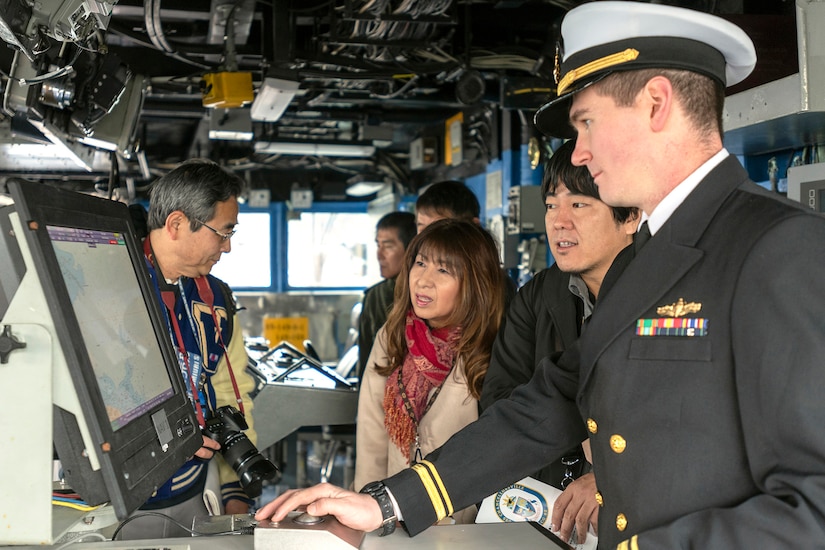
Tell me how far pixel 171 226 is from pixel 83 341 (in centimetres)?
122

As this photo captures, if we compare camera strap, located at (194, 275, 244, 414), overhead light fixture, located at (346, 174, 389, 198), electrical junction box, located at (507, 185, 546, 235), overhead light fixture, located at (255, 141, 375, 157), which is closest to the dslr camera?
camera strap, located at (194, 275, 244, 414)

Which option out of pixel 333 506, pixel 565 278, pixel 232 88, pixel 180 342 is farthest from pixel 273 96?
pixel 333 506

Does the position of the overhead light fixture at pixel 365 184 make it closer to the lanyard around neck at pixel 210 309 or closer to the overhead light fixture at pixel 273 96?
the overhead light fixture at pixel 273 96

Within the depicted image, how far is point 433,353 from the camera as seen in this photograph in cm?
260

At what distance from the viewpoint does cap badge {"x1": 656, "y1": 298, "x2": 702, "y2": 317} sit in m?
1.19

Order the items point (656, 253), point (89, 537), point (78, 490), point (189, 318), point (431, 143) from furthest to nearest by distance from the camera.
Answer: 1. point (431, 143)
2. point (189, 318)
3. point (89, 537)
4. point (656, 253)
5. point (78, 490)

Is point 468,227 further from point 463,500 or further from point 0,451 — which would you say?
point 0,451

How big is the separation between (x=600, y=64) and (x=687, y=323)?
41cm

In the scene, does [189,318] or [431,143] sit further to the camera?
[431,143]

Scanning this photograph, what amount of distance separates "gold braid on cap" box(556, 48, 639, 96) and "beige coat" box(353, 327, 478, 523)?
4.29 feet

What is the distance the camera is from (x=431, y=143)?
7688 mm

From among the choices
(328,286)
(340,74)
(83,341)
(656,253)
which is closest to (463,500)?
(656,253)

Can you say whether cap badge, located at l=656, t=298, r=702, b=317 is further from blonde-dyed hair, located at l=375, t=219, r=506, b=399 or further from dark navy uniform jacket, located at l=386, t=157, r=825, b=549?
blonde-dyed hair, located at l=375, t=219, r=506, b=399

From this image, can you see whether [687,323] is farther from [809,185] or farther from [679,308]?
[809,185]
